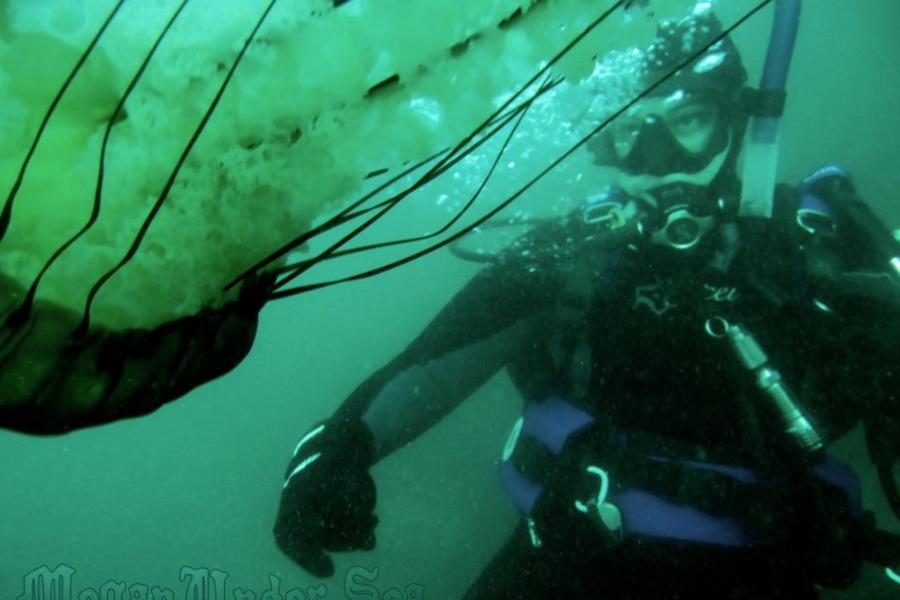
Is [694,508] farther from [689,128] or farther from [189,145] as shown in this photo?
[189,145]

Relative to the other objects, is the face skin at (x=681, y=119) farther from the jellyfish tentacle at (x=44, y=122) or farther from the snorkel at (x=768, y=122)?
the jellyfish tentacle at (x=44, y=122)

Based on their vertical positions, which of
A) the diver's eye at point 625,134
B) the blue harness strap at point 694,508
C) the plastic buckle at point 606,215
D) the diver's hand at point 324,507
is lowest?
the blue harness strap at point 694,508

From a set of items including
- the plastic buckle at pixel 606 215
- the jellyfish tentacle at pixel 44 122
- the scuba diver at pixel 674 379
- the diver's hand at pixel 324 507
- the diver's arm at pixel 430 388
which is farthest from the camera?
the plastic buckle at pixel 606 215

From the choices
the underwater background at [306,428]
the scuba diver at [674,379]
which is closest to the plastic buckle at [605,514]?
the scuba diver at [674,379]

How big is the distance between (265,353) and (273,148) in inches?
1630

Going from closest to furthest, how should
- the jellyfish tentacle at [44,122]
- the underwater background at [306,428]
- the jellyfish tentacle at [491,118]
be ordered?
the jellyfish tentacle at [44,122], the jellyfish tentacle at [491,118], the underwater background at [306,428]

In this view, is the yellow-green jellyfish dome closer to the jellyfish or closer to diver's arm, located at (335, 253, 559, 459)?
the jellyfish

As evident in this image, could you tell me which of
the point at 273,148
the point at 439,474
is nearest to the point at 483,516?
the point at 439,474

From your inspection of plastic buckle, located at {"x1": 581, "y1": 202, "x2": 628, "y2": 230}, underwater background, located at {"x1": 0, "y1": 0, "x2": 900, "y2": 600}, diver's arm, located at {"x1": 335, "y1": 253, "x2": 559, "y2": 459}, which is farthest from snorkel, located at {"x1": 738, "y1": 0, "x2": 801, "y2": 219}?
underwater background, located at {"x1": 0, "y1": 0, "x2": 900, "y2": 600}

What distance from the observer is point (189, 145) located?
43.2 inches

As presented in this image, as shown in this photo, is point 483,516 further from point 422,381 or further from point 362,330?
point 362,330

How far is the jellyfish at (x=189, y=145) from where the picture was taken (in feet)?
3.58

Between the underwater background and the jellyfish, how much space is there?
6215mm

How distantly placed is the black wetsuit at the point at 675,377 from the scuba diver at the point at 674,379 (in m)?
0.01
